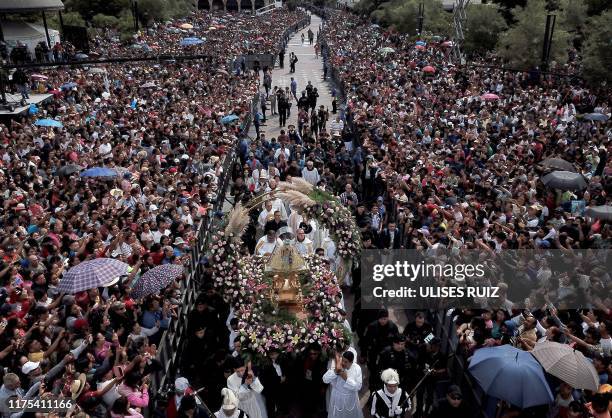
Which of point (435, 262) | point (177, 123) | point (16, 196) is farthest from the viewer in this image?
point (177, 123)

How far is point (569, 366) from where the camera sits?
6.20m

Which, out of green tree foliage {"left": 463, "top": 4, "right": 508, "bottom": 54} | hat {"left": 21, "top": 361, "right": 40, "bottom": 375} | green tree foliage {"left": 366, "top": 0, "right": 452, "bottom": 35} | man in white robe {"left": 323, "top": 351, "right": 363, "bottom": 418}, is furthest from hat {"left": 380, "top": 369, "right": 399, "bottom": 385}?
green tree foliage {"left": 366, "top": 0, "right": 452, "bottom": 35}

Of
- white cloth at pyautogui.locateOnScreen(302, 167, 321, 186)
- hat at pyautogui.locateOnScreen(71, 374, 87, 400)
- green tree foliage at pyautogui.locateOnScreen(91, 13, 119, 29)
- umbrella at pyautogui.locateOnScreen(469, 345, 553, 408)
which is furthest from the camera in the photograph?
green tree foliage at pyautogui.locateOnScreen(91, 13, 119, 29)

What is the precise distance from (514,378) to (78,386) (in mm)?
4804

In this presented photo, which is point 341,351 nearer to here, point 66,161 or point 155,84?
point 66,161

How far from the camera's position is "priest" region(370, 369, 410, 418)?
7.06 m

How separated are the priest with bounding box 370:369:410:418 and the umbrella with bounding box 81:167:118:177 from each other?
28.4ft

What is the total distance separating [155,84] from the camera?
27109mm

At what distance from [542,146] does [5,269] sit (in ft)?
46.4

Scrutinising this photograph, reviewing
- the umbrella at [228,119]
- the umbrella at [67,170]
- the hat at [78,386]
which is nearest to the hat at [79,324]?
the hat at [78,386]

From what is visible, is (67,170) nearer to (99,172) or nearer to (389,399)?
(99,172)

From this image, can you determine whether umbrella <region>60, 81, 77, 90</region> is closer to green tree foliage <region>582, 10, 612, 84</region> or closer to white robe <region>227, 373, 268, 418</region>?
white robe <region>227, 373, 268, 418</region>

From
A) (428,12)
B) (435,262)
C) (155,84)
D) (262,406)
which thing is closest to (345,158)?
(435,262)

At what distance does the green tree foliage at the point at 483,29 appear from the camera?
38281mm
